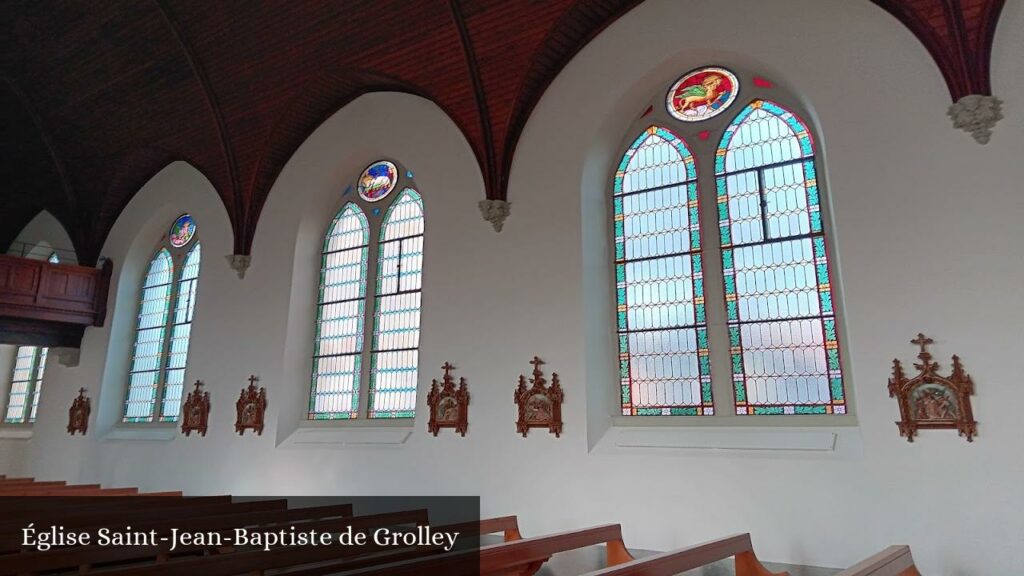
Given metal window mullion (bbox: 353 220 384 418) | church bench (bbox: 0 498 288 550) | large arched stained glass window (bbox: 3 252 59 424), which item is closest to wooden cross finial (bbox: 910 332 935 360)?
church bench (bbox: 0 498 288 550)

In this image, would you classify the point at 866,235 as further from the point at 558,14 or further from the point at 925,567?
the point at 558,14

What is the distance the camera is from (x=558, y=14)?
7.85 metres

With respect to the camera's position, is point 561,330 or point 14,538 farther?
point 561,330

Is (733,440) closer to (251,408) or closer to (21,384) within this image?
(251,408)

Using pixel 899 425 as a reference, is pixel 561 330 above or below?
above

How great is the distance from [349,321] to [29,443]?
7.67 metres

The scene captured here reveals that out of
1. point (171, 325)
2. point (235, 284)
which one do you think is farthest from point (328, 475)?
point (171, 325)

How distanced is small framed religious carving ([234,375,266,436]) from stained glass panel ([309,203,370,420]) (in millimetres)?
686

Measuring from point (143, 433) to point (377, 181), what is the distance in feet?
19.0

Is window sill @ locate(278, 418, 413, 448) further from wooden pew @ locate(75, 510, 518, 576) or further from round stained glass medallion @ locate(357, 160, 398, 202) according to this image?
round stained glass medallion @ locate(357, 160, 398, 202)

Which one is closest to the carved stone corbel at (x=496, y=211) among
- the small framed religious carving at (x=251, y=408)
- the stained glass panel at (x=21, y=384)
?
the small framed religious carving at (x=251, y=408)

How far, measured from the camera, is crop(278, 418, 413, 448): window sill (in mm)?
8523

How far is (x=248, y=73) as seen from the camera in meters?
9.93

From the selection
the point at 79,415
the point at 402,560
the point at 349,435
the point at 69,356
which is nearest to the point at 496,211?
the point at 349,435
